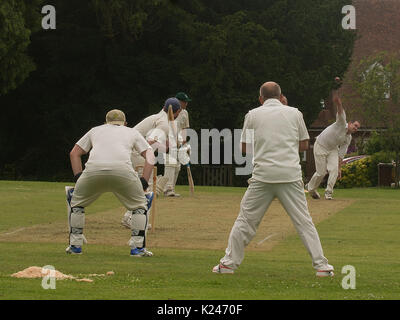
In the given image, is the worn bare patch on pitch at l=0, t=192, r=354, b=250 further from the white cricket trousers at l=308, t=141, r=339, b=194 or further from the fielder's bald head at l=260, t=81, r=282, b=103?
the fielder's bald head at l=260, t=81, r=282, b=103

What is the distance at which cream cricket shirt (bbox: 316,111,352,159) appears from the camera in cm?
2278

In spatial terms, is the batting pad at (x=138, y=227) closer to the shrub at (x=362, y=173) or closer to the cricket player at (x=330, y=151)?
the cricket player at (x=330, y=151)

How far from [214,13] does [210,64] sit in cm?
333

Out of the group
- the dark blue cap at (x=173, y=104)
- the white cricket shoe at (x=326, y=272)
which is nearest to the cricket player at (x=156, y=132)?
the dark blue cap at (x=173, y=104)

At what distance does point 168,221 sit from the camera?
1758cm

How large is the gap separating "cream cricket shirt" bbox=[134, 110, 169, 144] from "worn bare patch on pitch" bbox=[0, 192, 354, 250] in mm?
1531

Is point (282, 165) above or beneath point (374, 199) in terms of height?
above

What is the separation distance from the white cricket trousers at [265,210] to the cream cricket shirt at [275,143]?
0.33 feet

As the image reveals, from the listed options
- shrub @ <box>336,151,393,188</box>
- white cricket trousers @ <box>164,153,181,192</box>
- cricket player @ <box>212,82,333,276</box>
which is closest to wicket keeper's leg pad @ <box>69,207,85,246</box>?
cricket player @ <box>212,82,333,276</box>

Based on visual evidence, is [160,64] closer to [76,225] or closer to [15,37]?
A: [15,37]

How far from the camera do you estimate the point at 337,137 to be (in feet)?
75.7

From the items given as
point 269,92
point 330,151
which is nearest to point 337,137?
point 330,151
